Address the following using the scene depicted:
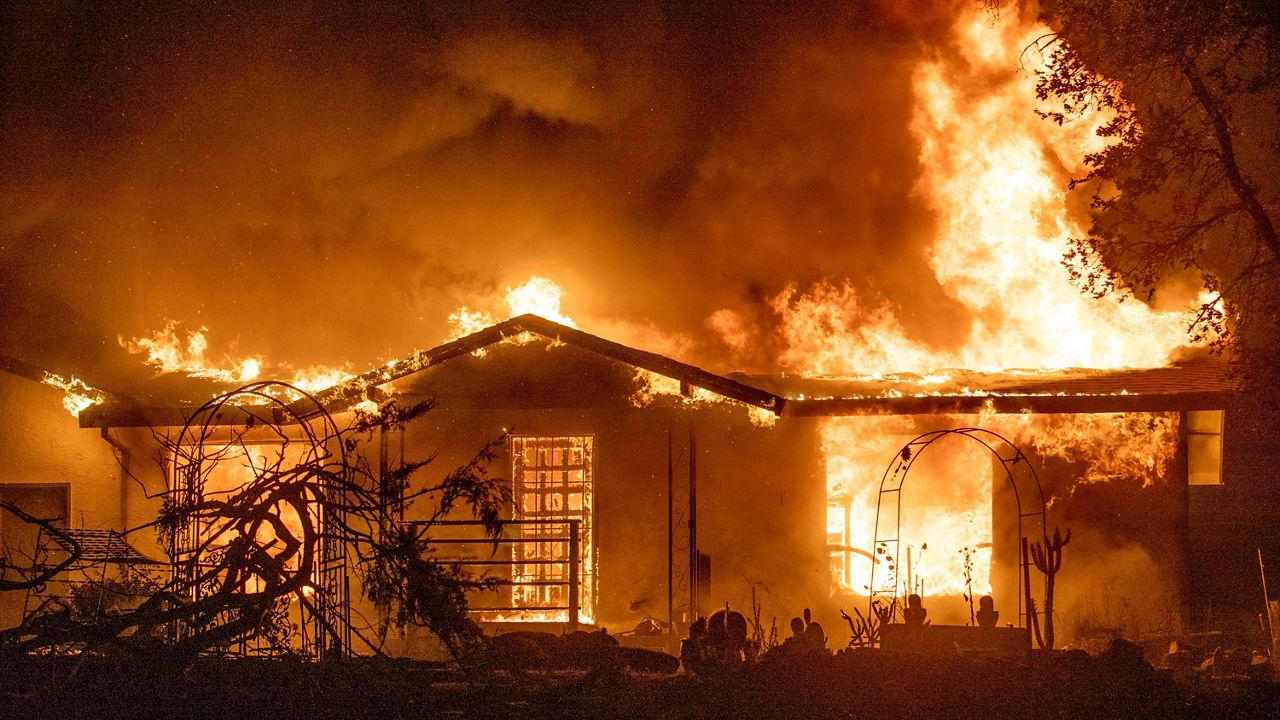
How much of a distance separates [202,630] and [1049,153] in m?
15.8

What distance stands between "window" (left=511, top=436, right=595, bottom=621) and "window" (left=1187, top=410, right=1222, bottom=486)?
28.2ft

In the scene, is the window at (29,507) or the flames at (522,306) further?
the flames at (522,306)

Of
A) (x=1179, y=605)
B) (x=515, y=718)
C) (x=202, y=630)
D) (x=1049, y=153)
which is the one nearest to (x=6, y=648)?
(x=202, y=630)

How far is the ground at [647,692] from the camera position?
28.1 ft

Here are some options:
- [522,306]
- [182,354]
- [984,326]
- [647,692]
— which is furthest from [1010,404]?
[182,354]

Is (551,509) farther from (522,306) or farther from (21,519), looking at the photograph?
(522,306)

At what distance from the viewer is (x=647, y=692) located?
9.23 metres

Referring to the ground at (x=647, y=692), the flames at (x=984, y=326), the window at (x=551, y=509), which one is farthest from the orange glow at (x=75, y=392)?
the flames at (x=984, y=326)

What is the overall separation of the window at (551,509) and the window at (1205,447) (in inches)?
339

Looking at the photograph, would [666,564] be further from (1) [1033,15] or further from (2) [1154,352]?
(1) [1033,15]

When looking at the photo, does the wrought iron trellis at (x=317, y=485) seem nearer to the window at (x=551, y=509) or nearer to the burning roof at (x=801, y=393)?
the burning roof at (x=801, y=393)

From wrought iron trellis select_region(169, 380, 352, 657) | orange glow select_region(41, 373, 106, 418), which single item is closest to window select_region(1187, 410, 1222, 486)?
wrought iron trellis select_region(169, 380, 352, 657)

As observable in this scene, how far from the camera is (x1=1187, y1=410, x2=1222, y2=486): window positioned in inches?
611

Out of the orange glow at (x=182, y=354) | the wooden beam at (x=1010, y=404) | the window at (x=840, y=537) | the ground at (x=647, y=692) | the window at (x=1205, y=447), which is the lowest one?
the ground at (x=647, y=692)
